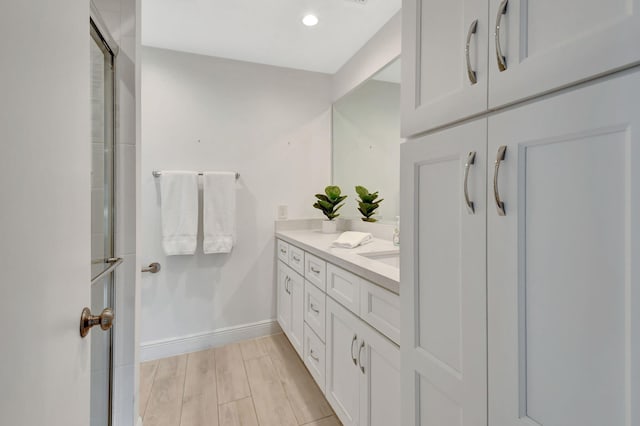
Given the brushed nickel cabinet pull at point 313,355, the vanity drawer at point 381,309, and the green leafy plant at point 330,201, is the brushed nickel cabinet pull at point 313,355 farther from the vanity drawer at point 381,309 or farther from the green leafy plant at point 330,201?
the green leafy plant at point 330,201

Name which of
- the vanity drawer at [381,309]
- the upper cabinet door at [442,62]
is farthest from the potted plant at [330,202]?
the upper cabinet door at [442,62]

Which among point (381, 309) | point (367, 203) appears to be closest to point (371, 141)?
point (367, 203)

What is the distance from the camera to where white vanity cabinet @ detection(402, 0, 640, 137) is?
43cm

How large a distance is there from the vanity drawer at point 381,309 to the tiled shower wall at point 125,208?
1.05m

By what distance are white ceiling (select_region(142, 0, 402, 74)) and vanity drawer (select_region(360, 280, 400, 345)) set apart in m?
1.69

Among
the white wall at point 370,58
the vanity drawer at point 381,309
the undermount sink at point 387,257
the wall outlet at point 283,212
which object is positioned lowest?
the vanity drawer at point 381,309

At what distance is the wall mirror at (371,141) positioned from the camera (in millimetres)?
2082

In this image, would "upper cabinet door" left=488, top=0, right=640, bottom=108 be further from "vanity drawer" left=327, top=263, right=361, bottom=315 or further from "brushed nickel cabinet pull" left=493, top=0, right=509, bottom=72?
"vanity drawer" left=327, top=263, right=361, bottom=315

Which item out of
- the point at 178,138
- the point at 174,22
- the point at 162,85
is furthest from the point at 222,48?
the point at 178,138

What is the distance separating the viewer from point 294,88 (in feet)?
8.54

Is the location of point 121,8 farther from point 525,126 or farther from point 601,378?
point 601,378

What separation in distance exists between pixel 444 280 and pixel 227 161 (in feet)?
6.84

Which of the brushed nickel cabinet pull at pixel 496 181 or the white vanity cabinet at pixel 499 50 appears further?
the brushed nickel cabinet pull at pixel 496 181

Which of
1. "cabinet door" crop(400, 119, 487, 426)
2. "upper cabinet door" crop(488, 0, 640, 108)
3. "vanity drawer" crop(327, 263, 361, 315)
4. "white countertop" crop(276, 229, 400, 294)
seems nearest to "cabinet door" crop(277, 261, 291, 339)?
"white countertop" crop(276, 229, 400, 294)
